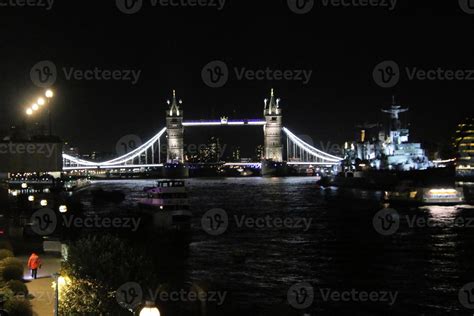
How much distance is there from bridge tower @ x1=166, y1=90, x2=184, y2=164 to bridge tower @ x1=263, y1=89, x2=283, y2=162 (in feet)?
59.6

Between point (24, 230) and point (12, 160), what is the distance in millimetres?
5529

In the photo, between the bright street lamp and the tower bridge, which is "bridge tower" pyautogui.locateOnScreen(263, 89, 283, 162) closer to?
the tower bridge

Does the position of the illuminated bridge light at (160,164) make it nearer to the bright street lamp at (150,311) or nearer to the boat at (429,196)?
the boat at (429,196)

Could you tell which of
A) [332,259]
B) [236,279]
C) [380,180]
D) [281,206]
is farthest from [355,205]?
[236,279]

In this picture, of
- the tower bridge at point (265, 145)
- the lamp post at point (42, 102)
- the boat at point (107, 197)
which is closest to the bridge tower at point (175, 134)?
the tower bridge at point (265, 145)

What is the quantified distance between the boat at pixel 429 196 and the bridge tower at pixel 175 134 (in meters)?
87.9

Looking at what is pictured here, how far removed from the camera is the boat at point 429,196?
151ft

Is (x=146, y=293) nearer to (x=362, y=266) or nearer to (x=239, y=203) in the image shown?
(x=362, y=266)

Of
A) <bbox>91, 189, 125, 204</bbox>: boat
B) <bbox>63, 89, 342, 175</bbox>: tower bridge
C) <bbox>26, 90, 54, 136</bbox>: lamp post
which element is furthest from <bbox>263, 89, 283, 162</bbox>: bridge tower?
<bbox>26, 90, 54, 136</bbox>: lamp post

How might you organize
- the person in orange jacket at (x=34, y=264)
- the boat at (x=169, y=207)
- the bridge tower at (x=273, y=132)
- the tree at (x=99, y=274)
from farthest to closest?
the bridge tower at (x=273, y=132) < the boat at (x=169, y=207) < the person in orange jacket at (x=34, y=264) < the tree at (x=99, y=274)

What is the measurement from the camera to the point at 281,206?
45.8m

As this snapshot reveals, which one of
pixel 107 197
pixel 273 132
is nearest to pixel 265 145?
pixel 273 132

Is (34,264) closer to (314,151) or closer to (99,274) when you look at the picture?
(99,274)

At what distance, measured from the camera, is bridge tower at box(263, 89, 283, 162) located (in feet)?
431
